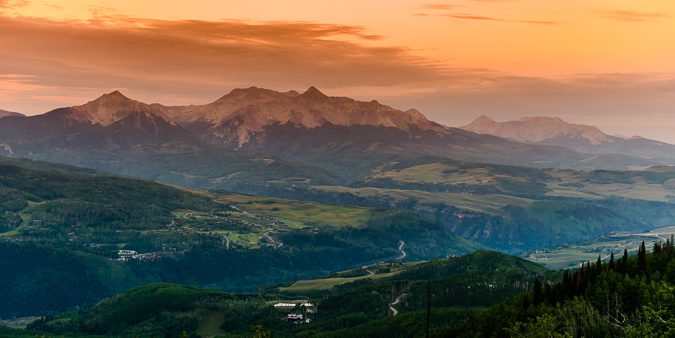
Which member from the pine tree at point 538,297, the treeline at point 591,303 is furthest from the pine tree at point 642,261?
the pine tree at point 538,297

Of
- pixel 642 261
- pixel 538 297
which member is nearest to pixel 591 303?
pixel 538 297

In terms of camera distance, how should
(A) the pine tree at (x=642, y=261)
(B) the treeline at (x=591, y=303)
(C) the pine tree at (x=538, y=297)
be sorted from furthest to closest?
(A) the pine tree at (x=642, y=261), (C) the pine tree at (x=538, y=297), (B) the treeline at (x=591, y=303)

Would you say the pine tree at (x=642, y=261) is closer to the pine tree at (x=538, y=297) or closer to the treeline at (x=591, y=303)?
the treeline at (x=591, y=303)

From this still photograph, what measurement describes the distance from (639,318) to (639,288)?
21.6 meters

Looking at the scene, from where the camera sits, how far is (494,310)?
175 metres

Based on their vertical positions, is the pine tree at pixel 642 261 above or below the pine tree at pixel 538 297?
above

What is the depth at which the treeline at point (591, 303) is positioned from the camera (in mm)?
125438

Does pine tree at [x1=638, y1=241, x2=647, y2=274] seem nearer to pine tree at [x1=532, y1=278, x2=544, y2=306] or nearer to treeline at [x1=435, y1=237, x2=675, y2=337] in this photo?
treeline at [x1=435, y1=237, x2=675, y2=337]

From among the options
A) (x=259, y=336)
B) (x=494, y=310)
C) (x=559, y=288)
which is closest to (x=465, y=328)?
(x=494, y=310)

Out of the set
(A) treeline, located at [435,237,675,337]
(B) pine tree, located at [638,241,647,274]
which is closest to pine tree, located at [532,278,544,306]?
(A) treeline, located at [435,237,675,337]

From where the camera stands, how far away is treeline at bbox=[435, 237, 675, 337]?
12544 cm

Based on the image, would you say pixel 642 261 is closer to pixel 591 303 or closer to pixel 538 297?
pixel 591 303

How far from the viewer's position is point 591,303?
478ft

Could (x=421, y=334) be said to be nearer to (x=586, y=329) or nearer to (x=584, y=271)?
(x=584, y=271)
